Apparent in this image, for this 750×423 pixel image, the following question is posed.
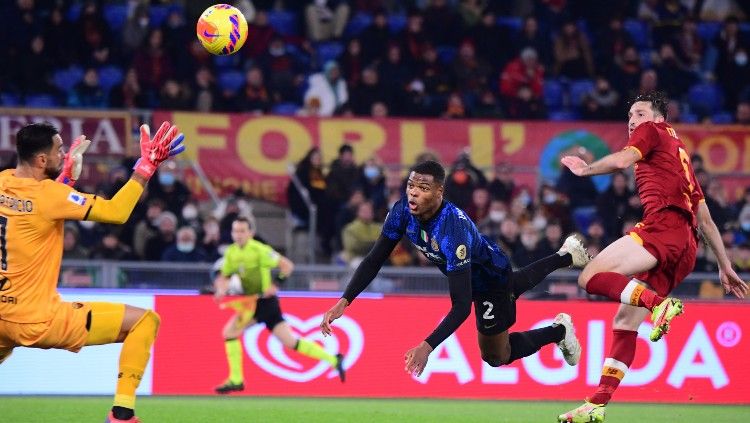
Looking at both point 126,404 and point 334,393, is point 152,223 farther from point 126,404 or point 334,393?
point 126,404

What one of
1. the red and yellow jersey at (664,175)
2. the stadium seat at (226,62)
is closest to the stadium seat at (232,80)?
the stadium seat at (226,62)

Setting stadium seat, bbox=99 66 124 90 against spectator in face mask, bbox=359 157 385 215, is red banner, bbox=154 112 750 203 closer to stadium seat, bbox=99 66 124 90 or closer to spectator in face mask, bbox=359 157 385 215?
spectator in face mask, bbox=359 157 385 215

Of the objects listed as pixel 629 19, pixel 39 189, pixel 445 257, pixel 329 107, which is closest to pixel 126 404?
pixel 39 189

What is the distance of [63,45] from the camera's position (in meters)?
18.7

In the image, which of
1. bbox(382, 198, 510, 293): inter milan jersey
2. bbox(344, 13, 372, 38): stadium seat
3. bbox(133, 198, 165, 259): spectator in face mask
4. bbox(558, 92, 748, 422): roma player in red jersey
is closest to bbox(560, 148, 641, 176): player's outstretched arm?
bbox(558, 92, 748, 422): roma player in red jersey

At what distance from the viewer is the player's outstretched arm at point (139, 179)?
25.6 feet

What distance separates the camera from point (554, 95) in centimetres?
2044

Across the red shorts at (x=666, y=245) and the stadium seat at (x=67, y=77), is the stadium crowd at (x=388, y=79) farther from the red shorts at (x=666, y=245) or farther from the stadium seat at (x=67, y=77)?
the red shorts at (x=666, y=245)

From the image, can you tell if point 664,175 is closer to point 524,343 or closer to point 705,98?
point 524,343

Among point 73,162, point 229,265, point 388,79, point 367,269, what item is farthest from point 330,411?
point 388,79

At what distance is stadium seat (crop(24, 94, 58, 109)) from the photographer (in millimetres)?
18178

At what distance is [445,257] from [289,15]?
41.5ft

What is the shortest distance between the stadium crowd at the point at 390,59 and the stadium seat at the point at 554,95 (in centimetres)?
2

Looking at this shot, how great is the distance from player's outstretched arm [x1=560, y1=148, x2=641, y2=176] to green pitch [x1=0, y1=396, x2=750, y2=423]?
10.6 feet
